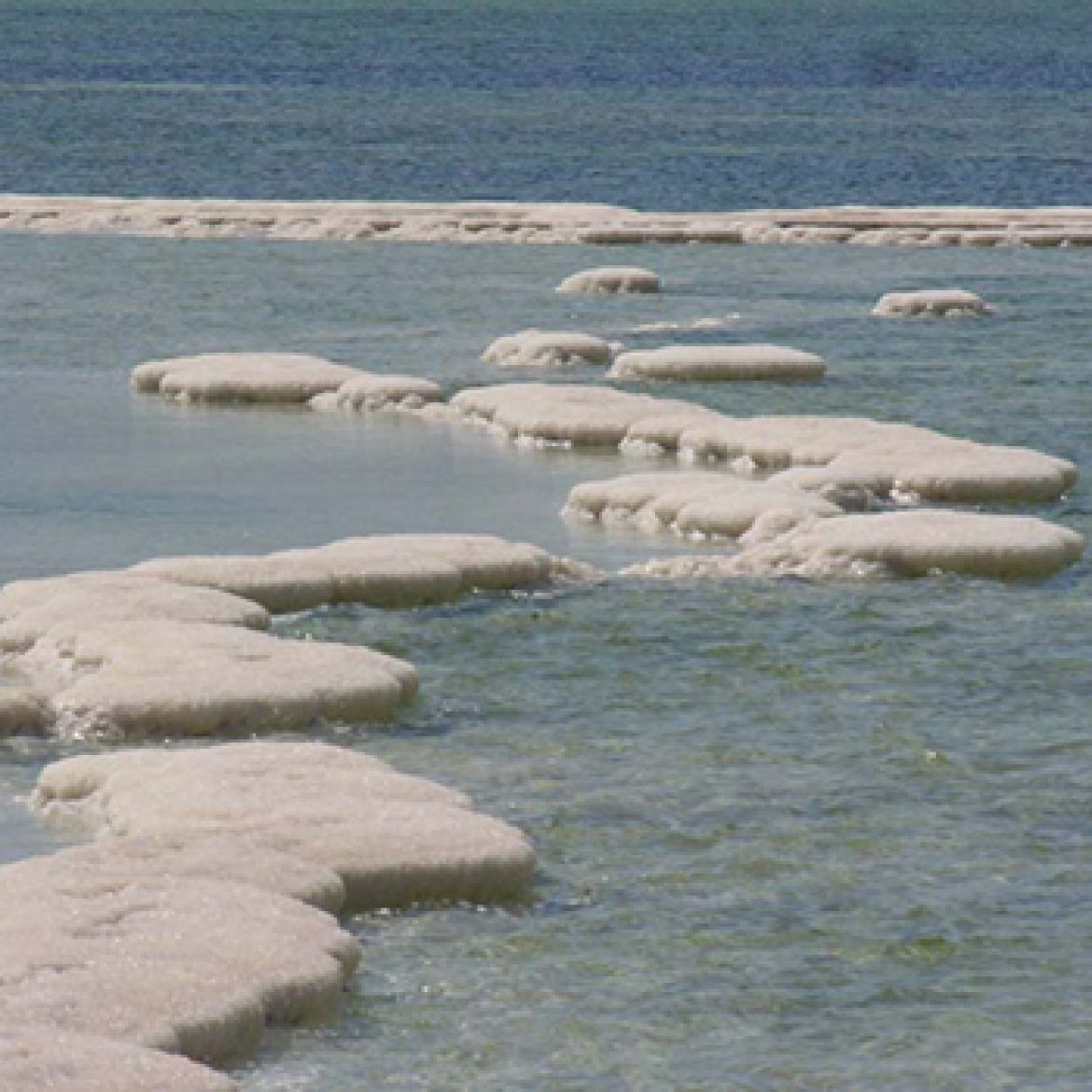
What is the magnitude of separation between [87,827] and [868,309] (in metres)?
37.0

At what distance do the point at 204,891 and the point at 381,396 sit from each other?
25132 millimetres

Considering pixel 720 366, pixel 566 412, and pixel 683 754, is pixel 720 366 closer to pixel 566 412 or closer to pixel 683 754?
pixel 566 412

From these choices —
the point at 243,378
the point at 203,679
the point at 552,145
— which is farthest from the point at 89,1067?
the point at 552,145

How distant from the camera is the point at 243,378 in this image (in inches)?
1730

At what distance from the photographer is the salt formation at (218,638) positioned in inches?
917

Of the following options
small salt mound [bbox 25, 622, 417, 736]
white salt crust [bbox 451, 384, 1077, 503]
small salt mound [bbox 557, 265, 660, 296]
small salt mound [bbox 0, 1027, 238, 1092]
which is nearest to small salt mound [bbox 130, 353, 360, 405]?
white salt crust [bbox 451, 384, 1077, 503]

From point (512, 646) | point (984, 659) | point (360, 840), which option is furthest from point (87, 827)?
point (984, 659)

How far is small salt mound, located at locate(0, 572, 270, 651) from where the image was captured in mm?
25969

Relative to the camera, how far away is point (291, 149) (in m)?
125

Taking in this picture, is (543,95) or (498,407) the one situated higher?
(498,407)

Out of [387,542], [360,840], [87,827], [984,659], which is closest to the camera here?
[360,840]

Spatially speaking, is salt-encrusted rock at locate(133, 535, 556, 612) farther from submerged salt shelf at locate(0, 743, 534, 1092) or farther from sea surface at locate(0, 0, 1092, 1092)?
submerged salt shelf at locate(0, 743, 534, 1092)

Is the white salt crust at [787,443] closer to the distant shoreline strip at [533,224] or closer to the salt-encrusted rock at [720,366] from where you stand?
the salt-encrusted rock at [720,366]

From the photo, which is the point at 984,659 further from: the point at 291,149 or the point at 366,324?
the point at 291,149
